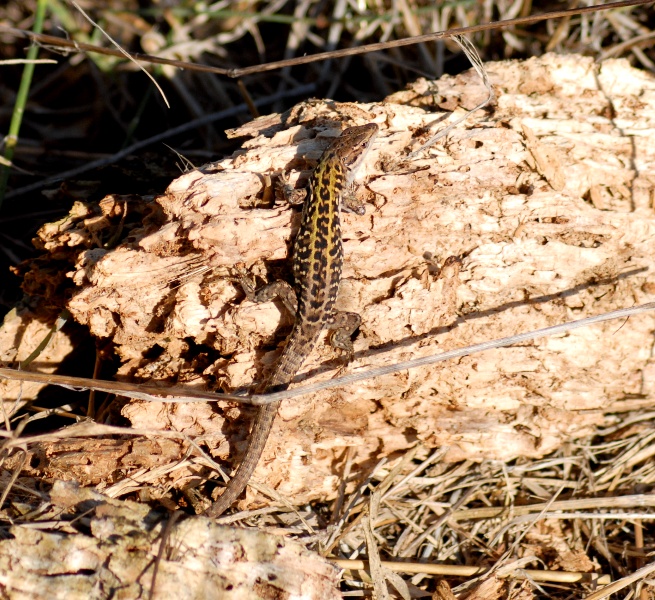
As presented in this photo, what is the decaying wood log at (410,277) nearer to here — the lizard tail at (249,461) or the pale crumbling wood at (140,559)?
the lizard tail at (249,461)

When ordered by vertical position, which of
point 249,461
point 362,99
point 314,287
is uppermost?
point 314,287

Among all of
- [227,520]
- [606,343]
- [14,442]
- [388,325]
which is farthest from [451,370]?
[14,442]

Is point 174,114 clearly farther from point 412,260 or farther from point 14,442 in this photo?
point 14,442

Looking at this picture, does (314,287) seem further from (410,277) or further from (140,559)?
(140,559)

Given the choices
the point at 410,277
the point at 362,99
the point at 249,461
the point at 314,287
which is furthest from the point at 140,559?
the point at 362,99

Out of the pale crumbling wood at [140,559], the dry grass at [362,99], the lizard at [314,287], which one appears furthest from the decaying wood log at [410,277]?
the pale crumbling wood at [140,559]

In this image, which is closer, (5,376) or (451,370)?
(5,376)

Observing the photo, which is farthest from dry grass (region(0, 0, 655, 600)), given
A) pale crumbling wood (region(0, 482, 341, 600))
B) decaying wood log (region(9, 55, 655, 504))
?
decaying wood log (region(9, 55, 655, 504))
